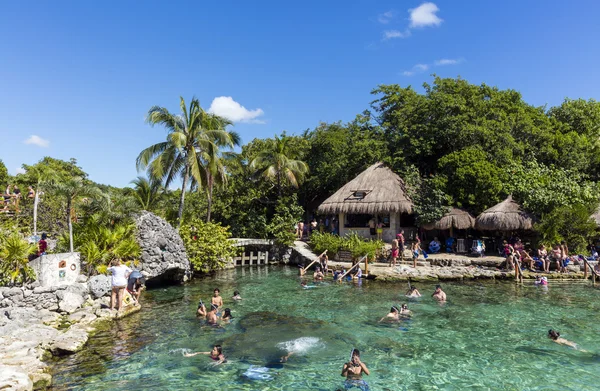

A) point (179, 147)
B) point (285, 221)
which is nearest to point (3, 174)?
point (179, 147)

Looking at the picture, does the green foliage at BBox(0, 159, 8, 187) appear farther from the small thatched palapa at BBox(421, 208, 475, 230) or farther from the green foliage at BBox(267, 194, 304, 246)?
the small thatched palapa at BBox(421, 208, 475, 230)

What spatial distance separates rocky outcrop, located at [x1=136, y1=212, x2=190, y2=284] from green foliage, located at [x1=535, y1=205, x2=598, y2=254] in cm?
1913

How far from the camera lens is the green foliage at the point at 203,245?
2195 centimetres

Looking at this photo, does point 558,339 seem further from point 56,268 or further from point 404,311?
point 56,268

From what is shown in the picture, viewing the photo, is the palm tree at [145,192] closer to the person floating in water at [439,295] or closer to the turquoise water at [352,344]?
the turquoise water at [352,344]

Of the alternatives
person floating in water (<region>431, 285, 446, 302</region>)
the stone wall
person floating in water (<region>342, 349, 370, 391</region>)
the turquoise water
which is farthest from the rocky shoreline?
person floating in water (<region>431, 285, 446, 302</region>)

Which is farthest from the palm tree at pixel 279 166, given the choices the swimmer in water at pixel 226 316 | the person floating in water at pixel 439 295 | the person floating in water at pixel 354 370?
the person floating in water at pixel 354 370

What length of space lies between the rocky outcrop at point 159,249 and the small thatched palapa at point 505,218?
1705 cm

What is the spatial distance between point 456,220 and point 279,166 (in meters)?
12.9

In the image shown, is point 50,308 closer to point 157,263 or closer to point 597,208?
point 157,263

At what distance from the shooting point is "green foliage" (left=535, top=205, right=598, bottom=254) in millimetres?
20812

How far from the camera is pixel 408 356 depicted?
33.8ft

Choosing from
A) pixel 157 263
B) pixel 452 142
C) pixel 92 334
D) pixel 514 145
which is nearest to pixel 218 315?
pixel 92 334

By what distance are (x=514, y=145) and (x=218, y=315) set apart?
2257cm
